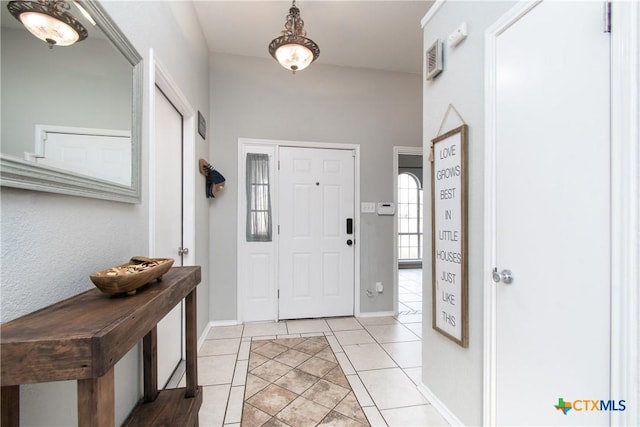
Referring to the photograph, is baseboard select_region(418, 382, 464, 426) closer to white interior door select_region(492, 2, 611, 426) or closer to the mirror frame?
white interior door select_region(492, 2, 611, 426)

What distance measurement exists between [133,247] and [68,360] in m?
0.86

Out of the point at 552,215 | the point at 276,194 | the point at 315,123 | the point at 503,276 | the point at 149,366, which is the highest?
the point at 315,123

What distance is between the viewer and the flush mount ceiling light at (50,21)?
65 cm

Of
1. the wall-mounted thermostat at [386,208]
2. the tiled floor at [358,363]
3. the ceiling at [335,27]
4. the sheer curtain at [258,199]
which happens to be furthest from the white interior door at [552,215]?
the sheer curtain at [258,199]

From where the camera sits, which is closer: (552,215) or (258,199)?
(552,215)

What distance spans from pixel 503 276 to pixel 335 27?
2.65m

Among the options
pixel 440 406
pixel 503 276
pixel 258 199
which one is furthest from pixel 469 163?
pixel 258 199

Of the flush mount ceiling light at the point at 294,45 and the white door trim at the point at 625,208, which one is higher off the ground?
the flush mount ceiling light at the point at 294,45

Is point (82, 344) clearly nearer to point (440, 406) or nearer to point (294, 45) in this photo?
point (440, 406)

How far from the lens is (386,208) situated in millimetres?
3365

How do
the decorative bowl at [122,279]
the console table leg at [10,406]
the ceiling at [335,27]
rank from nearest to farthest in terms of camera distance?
the console table leg at [10,406]
the decorative bowl at [122,279]
the ceiling at [335,27]

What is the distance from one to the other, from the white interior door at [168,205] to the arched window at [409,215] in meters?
6.00

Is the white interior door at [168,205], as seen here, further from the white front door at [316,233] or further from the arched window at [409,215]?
the arched window at [409,215]

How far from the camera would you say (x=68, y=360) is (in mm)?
511
